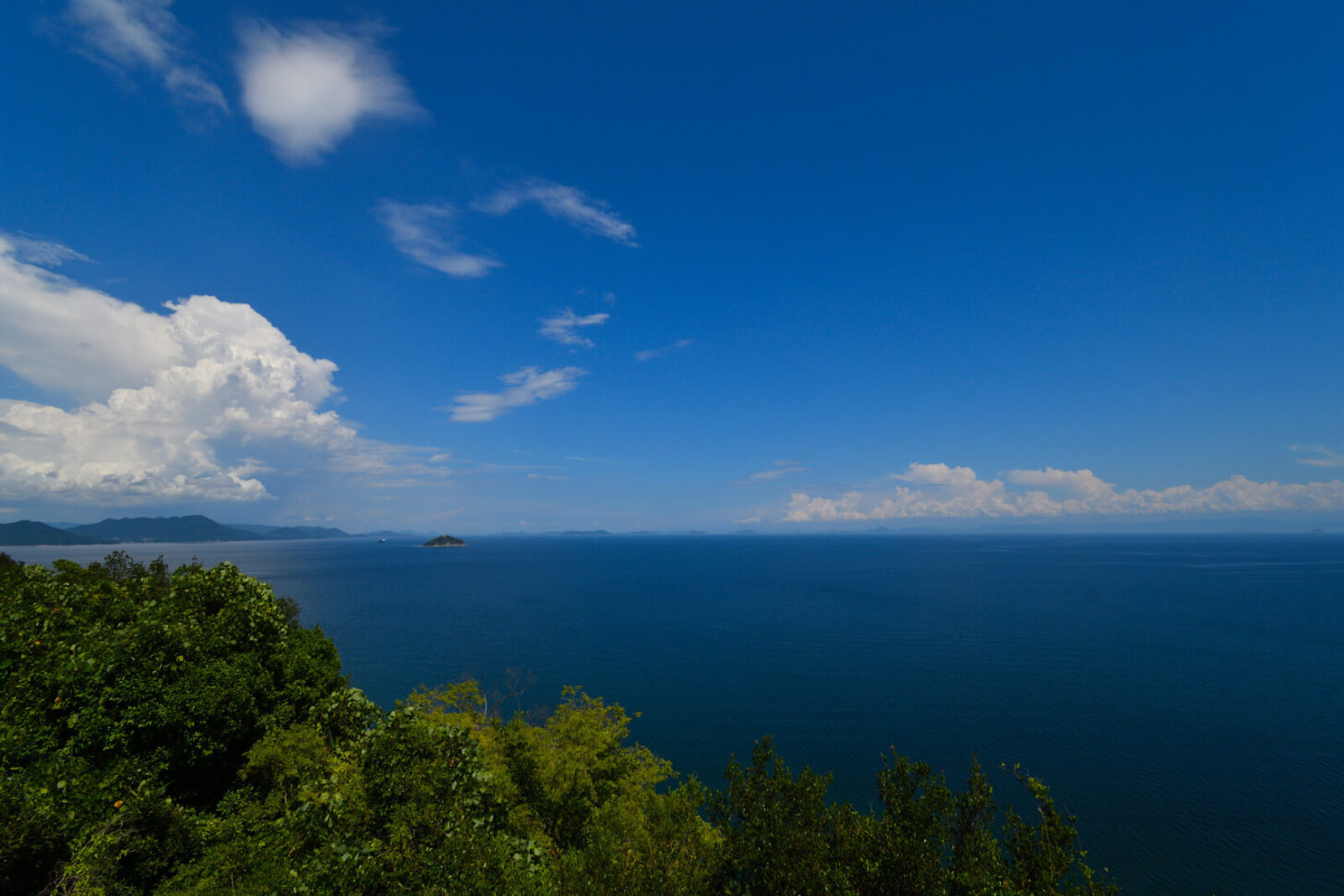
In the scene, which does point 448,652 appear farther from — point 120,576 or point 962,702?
point 962,702

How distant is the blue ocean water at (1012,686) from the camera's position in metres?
42.7

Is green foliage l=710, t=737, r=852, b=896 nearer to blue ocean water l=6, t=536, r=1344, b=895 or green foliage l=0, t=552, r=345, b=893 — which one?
green foliage l=0, t=552, r=345, b=893

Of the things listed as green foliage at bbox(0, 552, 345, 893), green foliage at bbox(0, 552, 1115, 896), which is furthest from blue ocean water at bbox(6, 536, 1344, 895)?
green foliage at bbox(0, 552, 345, 893)

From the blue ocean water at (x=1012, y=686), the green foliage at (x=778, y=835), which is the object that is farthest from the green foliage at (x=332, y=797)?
the blue ocean water at (x=1012, y=686)

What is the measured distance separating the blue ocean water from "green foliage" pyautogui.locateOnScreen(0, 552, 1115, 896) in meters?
32.6

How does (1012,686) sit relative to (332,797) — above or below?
below

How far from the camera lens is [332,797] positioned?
15.6 metres

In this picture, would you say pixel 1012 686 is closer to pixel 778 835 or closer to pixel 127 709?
pixel 778 835

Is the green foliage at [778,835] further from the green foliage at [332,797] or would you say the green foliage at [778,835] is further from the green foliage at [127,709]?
the green foliage at [127,709]

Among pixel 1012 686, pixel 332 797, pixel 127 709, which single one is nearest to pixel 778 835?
pixel 332 797

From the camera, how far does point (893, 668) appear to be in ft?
266

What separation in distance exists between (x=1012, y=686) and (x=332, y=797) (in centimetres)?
8242

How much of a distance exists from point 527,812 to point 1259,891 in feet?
157

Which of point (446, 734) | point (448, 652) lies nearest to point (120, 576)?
point (448, 652)
